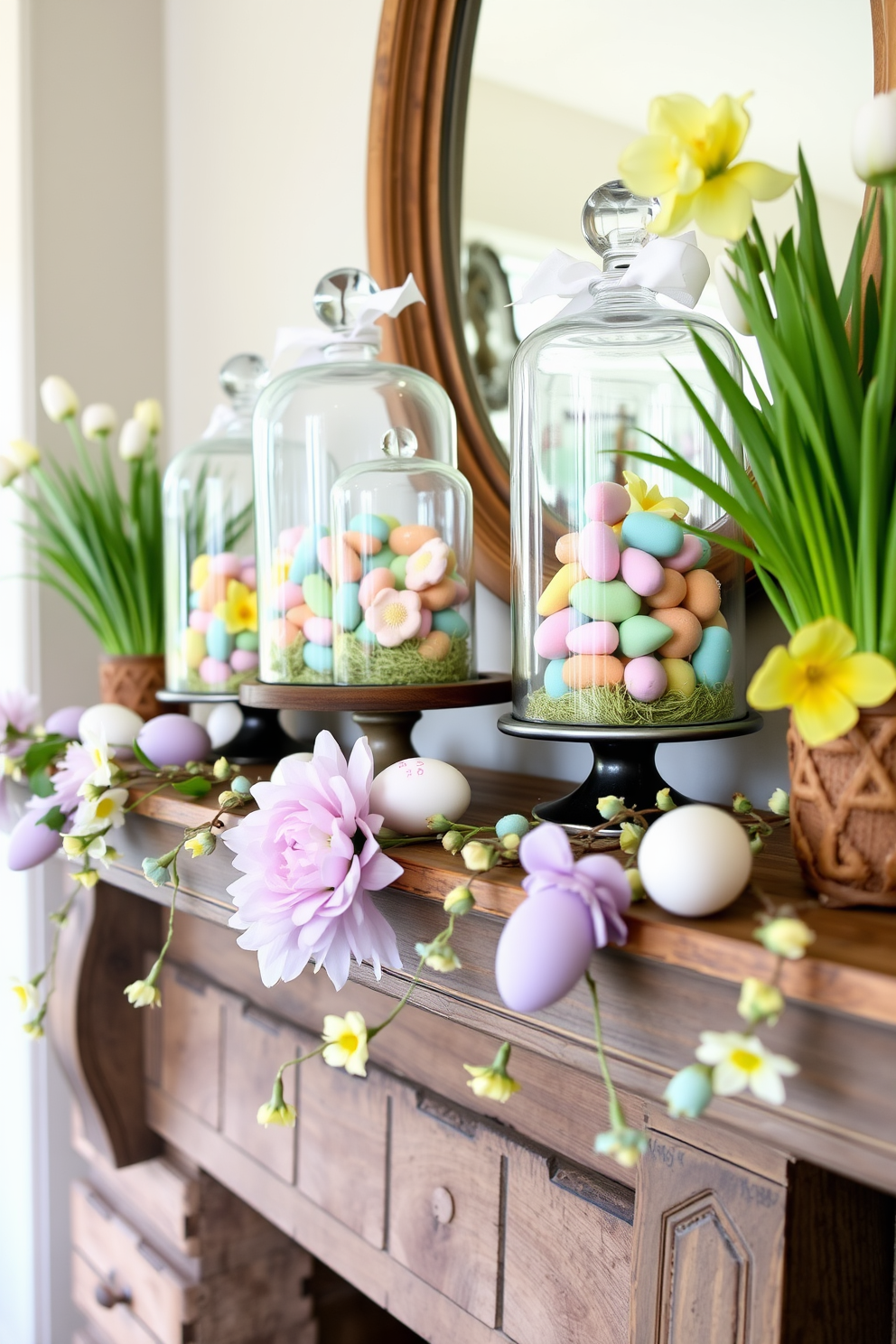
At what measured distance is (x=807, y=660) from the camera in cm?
43

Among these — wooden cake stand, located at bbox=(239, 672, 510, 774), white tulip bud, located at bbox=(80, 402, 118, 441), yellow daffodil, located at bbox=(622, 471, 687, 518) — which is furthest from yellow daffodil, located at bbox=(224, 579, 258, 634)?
yellow daffodil, located at bbox=(622, 471, 687, 518)

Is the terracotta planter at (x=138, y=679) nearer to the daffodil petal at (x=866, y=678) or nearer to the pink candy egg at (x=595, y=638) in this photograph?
the pink candy egg at (x=595, y=638)

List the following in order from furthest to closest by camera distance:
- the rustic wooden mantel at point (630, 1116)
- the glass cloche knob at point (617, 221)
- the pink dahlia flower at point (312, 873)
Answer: the glass cloche knob at point (617, 221), the pink dahlia flower at point (312, 873), the rustic wooden mantel at point (630, 1116)

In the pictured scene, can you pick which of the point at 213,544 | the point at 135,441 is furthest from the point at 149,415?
the point at 213,544

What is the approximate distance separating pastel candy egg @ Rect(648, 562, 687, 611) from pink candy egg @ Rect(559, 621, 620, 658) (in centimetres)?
3

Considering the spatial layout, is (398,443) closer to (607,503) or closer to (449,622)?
(449,622)

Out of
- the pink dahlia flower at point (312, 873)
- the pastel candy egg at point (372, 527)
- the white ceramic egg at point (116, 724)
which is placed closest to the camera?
the pink dahlia flower at point (312, 873)

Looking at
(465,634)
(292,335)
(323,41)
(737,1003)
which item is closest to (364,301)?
(292,335)

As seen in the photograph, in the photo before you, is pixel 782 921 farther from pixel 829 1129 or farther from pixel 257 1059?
pixel 257 1059

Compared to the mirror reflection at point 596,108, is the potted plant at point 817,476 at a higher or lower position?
lower

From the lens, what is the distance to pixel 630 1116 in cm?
65

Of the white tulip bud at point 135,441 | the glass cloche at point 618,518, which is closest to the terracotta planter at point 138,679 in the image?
the white tulip bud at point 135,441

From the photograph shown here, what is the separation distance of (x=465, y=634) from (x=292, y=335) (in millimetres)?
329

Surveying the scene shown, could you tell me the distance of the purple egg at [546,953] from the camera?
427 mm
